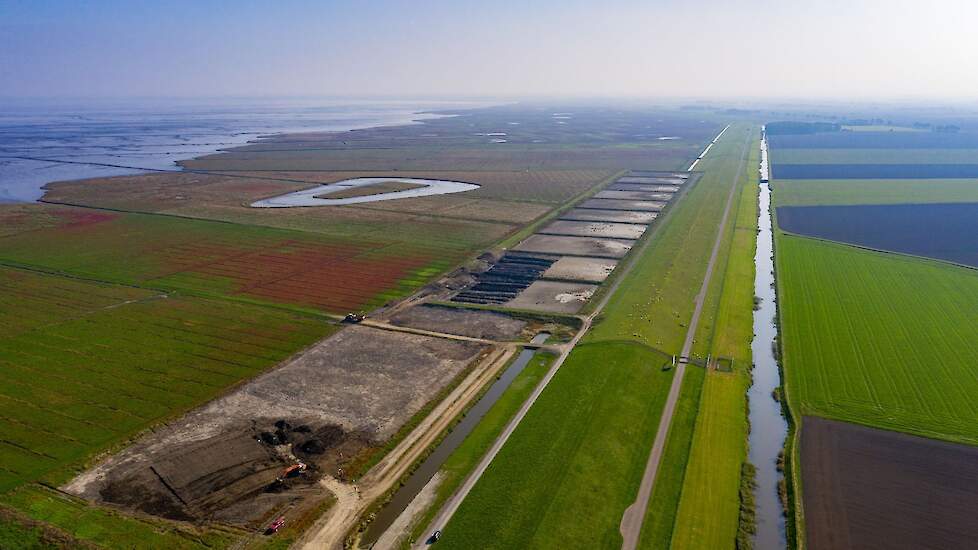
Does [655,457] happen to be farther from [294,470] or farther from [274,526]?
[274,526]

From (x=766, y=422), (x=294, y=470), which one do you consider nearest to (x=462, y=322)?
(x=294, y=470)

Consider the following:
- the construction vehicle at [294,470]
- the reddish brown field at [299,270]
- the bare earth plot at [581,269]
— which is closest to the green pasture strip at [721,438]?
the bare earth plot at [581,269]

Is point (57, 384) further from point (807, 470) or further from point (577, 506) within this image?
point (807, 470)

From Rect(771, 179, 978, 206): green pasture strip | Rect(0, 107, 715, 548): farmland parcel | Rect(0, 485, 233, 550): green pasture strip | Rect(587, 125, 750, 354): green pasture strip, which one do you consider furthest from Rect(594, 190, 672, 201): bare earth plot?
Rect(0, 485, 233, 550): green pasture strip

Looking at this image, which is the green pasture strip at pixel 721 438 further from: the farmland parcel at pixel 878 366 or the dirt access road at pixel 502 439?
the dirt access road at pixel 502 439

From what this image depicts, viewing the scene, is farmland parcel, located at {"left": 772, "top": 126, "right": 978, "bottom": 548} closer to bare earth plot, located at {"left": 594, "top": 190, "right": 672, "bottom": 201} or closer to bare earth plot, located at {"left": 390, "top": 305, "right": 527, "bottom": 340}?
bare earth plot, located at {"left": 594, "top": 190, "right": 672, "bottom": 201}

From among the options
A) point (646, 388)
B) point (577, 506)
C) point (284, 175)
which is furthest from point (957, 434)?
point (284, 175)
